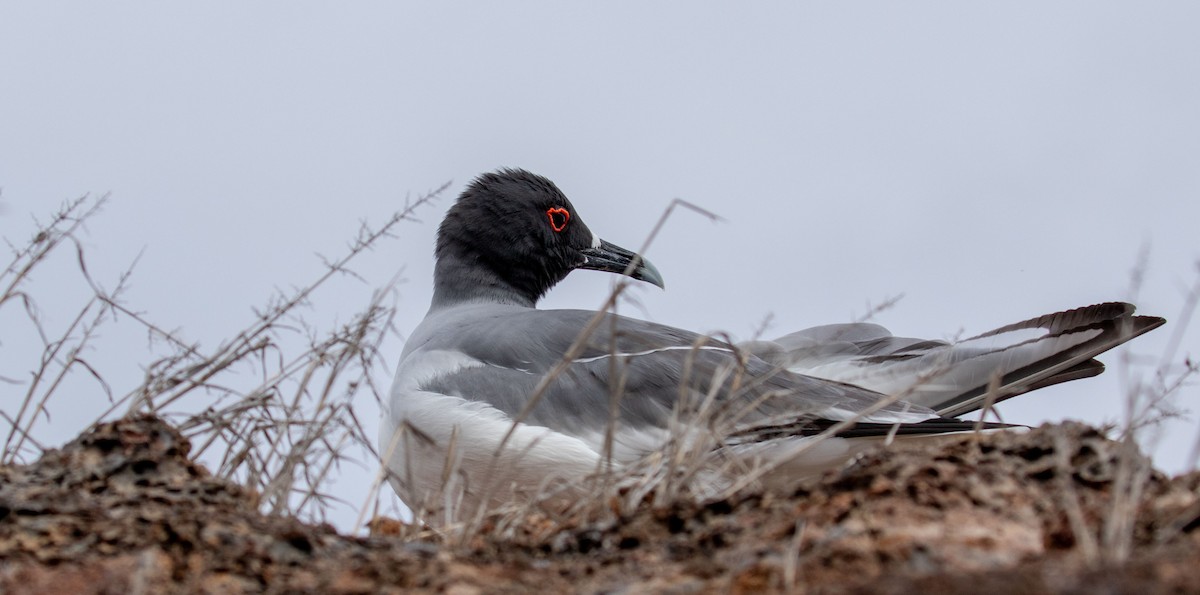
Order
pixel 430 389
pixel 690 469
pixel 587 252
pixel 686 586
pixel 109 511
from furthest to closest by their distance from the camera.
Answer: pixel 587 252
pixel 430 389
pixel 690 469
pixel 109 511
pixel 686 586

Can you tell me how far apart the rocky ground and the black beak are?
459 centimetres

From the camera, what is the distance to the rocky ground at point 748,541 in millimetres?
2713

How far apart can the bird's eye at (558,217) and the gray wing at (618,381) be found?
1.81 m

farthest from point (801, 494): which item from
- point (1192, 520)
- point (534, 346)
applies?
point (534, 346)

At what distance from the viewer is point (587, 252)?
27.2ft

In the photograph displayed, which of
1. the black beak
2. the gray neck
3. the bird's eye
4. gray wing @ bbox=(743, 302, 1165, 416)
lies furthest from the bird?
the black beak

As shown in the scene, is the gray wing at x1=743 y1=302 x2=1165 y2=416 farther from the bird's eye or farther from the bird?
the bird's eye

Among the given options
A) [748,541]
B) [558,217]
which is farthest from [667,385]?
[748,541]

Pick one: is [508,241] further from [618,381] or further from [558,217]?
[618,381]

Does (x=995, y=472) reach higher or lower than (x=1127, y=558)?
higher

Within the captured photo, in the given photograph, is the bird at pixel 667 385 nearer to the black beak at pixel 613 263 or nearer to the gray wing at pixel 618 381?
the gray wing at pixel 618 381

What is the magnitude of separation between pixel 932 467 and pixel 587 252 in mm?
5266

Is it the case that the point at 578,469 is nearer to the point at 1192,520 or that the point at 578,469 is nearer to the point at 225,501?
the point at 225,501

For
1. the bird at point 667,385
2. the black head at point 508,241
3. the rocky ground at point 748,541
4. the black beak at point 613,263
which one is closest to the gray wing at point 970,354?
the bird at point 667,385
